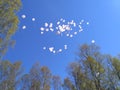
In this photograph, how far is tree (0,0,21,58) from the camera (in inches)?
533

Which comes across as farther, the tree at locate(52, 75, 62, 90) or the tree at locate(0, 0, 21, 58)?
the tree at locate(52, 75, 62, 90)

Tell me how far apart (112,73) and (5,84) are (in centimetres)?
1425

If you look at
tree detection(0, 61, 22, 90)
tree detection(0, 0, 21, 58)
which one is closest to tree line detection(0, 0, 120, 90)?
tree detection(0, 61, 22, 90)

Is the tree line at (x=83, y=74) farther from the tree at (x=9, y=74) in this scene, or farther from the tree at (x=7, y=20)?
the tree at (x=7, y=20)

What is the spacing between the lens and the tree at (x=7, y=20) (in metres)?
13.5

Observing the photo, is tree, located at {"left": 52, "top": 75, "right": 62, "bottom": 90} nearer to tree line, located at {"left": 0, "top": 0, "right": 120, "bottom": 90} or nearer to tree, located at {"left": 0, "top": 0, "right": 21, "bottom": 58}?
tree line, located at {"left": 0, "top": 0, "right": 120, "bottom": 90}

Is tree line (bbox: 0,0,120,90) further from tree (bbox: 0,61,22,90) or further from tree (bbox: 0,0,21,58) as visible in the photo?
tree (bbox: 0,0,21,58)

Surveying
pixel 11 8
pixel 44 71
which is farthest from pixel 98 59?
pixel 11 8

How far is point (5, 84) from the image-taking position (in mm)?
28000

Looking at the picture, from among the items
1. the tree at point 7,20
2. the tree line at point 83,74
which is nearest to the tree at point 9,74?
the tree line at point 83,74

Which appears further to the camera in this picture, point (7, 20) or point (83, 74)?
point (83, 74)

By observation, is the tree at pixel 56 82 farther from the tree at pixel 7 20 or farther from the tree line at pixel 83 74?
the tree at pixel 7 20

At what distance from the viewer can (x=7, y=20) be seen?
45.3ft

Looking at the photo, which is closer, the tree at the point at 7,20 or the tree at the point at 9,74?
the tree at the point at 7,20
